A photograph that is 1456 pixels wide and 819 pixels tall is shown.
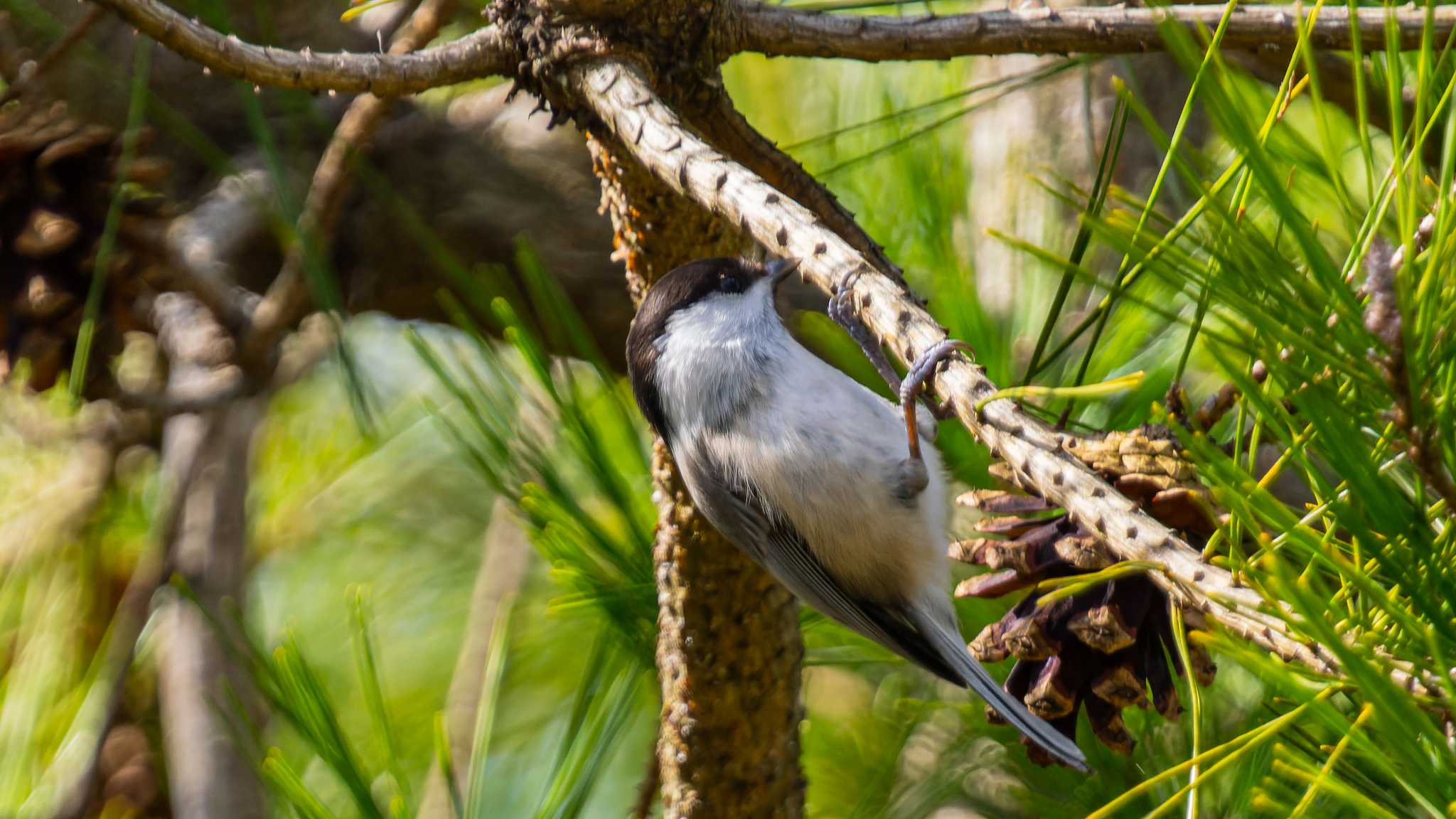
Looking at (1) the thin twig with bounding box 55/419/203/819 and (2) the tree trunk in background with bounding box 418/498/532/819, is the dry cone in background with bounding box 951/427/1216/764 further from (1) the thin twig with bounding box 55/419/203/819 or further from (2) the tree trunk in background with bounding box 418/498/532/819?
(1) the thin twig with bounding box 55/419/203/819

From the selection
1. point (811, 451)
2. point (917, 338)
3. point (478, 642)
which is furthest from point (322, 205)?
point (917, 338)

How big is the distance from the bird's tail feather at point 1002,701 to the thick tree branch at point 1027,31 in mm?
521

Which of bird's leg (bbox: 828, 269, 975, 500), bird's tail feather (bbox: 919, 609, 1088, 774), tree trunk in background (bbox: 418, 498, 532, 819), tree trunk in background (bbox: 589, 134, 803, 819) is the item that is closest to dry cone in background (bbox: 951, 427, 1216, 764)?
bird's tail feather (bbox: 919, 609, 1088, 774)

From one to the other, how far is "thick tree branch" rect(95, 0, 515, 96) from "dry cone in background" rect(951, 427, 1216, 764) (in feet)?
1.75

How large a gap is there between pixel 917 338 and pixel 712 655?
52 cm

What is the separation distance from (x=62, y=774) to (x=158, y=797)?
0.21 m

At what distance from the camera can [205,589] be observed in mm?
1429

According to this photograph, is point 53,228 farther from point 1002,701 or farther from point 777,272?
point 1002,701

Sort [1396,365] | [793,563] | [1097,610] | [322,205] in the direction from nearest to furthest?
[1396,365] < [1097,610] < [793,563] < [322,205]

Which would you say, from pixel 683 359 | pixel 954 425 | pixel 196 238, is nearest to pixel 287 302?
pixel 196 238

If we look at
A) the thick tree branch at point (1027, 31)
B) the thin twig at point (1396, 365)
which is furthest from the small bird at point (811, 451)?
the thin twig at point (1396, 365)

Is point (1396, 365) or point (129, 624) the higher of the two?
point (1396, 365)

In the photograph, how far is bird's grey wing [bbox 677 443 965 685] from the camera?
1114mm

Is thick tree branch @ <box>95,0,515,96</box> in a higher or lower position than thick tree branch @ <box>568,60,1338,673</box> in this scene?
higher
